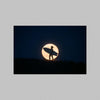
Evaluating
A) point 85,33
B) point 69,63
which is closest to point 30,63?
point 69,63

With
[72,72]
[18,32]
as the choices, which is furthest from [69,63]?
[18,32]

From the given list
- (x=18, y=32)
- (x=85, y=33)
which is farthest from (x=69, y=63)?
(x=18, y=32)

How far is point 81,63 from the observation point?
11102 mm

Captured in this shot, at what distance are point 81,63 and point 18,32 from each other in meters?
2.04

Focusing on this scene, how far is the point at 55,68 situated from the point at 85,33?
1342 millimetres

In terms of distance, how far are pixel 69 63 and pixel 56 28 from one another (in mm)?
1093

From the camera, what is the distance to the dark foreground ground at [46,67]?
11.0 meters

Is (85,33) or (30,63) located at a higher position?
(85,33)

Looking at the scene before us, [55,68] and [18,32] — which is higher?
[18,32]

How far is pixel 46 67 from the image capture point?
11.1 meters

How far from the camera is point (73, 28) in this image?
1111 centimetres

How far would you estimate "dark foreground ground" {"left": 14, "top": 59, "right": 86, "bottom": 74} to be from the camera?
1103 cm

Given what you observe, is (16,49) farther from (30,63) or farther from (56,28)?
(56,28)

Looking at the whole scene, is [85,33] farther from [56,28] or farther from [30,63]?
[30,63]
